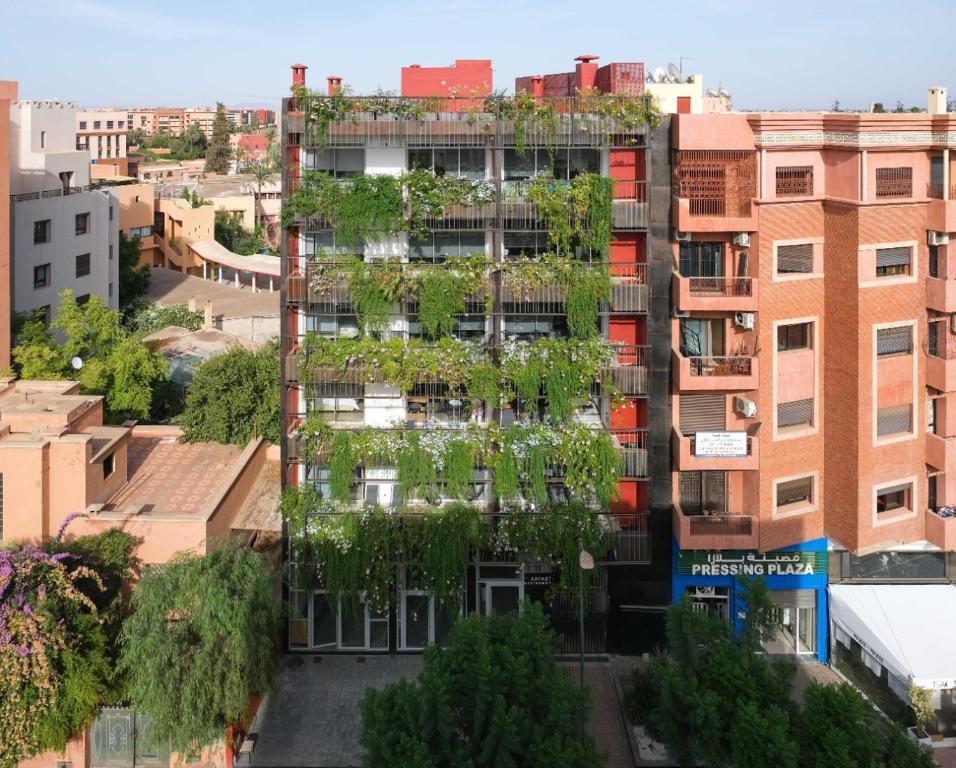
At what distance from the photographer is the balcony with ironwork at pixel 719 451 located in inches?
1008

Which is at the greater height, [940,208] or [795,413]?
[940,208]

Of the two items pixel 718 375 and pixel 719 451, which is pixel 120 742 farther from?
pixel 718 375

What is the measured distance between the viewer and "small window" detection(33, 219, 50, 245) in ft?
148

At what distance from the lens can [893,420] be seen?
26.3m

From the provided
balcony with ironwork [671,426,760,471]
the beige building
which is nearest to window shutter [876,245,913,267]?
balcony with ironwork [671,426,760,471]

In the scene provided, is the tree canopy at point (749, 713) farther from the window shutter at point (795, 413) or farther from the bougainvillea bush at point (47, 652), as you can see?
the bougainvillea bush at point (47, 652)

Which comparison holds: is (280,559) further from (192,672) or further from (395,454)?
(192,672)

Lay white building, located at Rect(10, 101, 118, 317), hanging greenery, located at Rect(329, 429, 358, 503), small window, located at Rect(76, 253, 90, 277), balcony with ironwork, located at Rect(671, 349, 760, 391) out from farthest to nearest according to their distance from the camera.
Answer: small window, located at Rect(76, 253, 90, 277), white building, located at Rect(10, 101, 118, 317), balcony with ironwork, located at Rect(671, 349, 760, 391), hanging greenery, located at Rect(329, 429, 358, 503)

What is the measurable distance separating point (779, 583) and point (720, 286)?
8187 mm

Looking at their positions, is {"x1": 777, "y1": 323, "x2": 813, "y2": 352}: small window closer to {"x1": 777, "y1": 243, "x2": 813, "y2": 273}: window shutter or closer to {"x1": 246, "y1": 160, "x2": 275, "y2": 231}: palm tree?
{"x1": 777, "y1": 243, "x2": 813, "y2": 273}: window shutter

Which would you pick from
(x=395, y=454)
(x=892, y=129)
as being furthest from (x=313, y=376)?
(x=892, y=129)

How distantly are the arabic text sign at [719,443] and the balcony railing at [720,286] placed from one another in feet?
12.0

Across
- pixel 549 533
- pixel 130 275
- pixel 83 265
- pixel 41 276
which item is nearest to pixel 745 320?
pixel 549 533

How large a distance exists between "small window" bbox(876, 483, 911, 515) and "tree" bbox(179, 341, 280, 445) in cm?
1821
